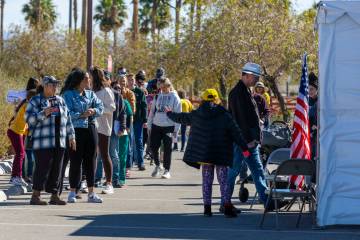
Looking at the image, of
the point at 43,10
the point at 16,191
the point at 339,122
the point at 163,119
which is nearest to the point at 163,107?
the point at 163,119

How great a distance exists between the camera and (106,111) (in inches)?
647

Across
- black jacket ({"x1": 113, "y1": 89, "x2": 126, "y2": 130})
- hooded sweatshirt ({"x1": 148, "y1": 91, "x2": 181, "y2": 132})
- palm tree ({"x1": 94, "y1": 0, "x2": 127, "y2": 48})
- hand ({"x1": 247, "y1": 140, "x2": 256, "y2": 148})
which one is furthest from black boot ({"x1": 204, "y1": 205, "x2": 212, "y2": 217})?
palm tree ({"x1": 94, "y1": 0, "x2": 127, "y2": 48})

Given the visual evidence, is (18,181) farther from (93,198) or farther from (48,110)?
(48,110)

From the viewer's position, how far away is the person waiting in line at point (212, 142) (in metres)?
13.5

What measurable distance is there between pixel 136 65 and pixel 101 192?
3979 cm

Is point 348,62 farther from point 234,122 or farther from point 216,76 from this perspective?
point 216,76

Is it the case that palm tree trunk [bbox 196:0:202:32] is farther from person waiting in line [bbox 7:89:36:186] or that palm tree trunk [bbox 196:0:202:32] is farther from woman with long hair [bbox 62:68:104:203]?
woman with long hair [bbox 62:68:104:203]

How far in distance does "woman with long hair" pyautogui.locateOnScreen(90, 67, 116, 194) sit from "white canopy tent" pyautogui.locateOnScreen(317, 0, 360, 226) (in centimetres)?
478

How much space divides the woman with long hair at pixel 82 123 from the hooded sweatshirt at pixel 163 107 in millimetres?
4287

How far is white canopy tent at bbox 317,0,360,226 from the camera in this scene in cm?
1220

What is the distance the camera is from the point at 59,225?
12484 millimetres

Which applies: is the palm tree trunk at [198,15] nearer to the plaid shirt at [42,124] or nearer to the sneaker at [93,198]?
the sneaker at [93,198]

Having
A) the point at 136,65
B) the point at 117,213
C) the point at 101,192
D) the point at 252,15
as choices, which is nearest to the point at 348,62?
the point at 117,213

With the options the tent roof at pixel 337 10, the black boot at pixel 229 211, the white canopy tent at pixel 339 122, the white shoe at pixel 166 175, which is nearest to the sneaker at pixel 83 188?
the black boot at pixel 229 211
